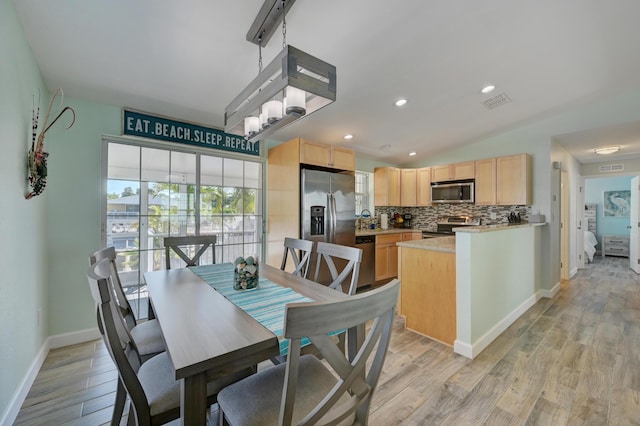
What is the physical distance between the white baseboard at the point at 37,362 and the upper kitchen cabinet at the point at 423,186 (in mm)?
5233

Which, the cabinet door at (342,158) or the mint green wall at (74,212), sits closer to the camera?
the mint green wall at (74,212)

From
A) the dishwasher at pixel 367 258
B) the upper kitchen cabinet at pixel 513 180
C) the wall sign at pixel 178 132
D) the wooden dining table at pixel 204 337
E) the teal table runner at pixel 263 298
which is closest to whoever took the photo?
A: the wooden dining table at pixel 204 337

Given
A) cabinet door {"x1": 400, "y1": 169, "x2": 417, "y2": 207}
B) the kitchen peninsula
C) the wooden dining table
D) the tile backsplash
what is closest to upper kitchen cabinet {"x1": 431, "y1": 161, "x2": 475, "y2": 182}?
cabinet door {"x1": 400, "y1": 169, "x2": 417, "y2": 207}

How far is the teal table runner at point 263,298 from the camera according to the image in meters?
1.14

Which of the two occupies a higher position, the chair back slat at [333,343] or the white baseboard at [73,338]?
the chair back slat at [333,343]

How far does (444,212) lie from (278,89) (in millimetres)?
4803

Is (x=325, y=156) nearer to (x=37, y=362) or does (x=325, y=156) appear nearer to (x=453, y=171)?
(x=453, y=171)

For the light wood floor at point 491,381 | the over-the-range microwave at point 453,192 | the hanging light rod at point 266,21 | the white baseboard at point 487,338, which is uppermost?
the hanging light rod at point 266,21

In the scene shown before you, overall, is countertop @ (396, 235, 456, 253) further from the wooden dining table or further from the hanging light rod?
the hanging light rod

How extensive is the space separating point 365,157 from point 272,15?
358 cm

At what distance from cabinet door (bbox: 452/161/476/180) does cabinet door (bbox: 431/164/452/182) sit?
0.10 metres

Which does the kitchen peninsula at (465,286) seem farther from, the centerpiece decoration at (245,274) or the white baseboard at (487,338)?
the centerpiece decoration at (245,274)

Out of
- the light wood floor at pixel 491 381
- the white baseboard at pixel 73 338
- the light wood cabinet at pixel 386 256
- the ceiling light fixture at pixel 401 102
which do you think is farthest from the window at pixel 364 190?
the white baseboard at pixel 73 338

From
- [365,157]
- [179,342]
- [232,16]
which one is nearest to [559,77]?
[365,157]
